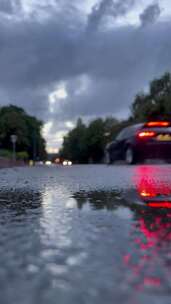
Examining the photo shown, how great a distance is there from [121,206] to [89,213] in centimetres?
52

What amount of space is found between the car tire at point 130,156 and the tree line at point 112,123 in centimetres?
3703

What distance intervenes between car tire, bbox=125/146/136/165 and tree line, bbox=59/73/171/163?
37.0 meters

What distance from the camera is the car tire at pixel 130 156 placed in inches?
608

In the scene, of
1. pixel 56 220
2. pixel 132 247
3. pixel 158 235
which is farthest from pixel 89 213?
pixel 132 247

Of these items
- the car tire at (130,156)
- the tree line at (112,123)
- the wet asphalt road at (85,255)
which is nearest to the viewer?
the wet asphalt road at (85,255)

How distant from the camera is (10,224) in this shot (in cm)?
281

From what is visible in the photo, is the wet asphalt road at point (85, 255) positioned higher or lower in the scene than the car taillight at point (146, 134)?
lower

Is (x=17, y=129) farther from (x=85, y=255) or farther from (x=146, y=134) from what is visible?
(x=85, y=255)

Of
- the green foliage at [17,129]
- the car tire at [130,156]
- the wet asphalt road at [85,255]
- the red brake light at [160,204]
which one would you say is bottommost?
the wet asphalt road at [85,255]

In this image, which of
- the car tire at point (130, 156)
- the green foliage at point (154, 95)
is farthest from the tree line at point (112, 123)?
the car tire at point (130, 156)

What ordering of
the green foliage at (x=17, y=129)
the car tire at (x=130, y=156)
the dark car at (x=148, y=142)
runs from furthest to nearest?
the green foliage at (x=17, y=129)
the car tire at (x=130, y=156)
the dark car at (x=148, y=142)

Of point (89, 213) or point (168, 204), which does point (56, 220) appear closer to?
point (89, 213)

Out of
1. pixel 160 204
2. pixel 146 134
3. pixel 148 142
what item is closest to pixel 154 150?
pixel 148 142

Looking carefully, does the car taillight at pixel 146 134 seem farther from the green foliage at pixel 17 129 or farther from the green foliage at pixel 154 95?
the green foliage at pixel 17 129
